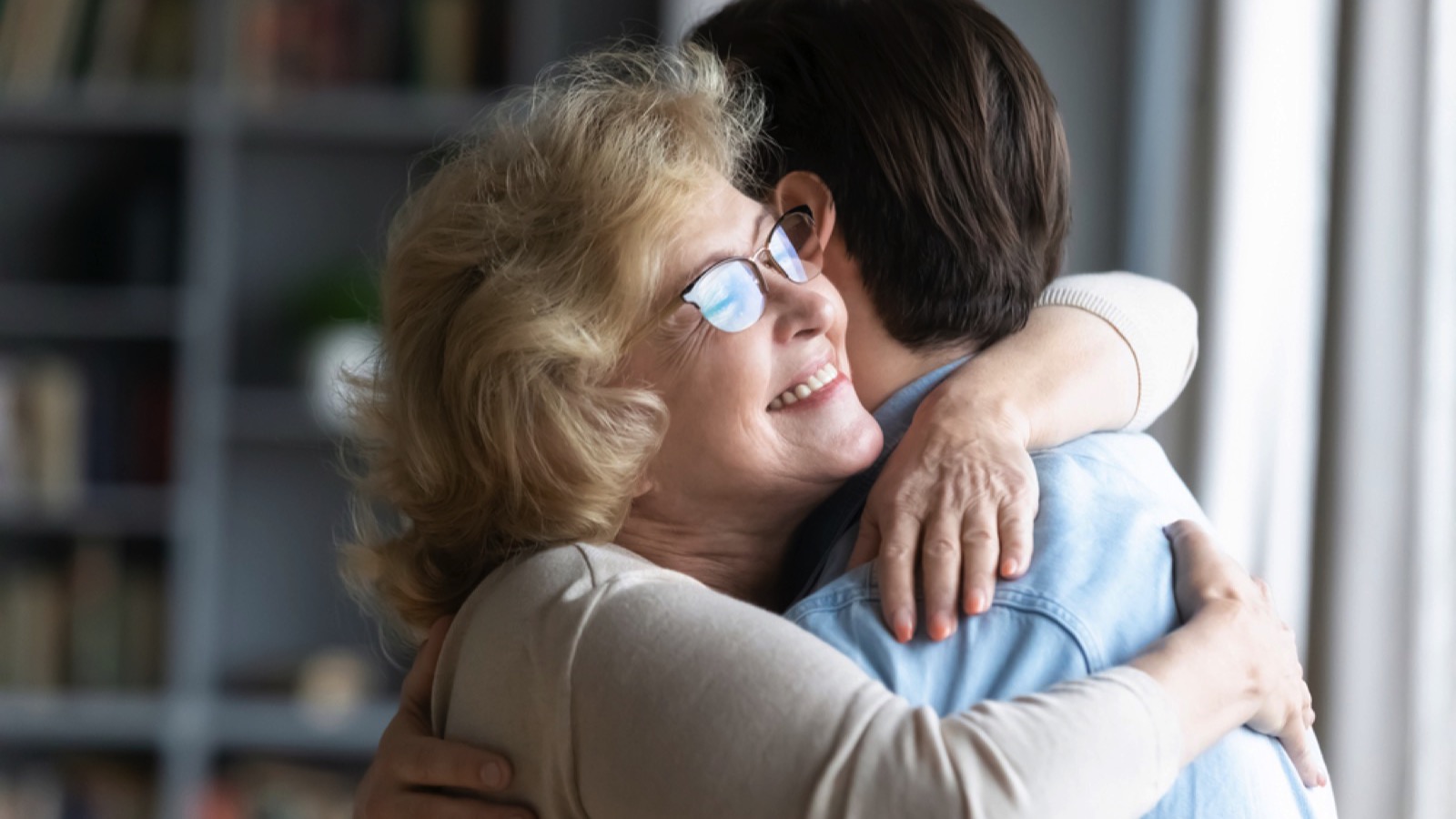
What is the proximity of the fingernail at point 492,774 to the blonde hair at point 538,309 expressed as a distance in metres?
0.17

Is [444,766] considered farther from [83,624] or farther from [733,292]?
[83,624]

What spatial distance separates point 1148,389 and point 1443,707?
803mm

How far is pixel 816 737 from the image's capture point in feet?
2.68

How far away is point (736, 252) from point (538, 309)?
6.1 inches

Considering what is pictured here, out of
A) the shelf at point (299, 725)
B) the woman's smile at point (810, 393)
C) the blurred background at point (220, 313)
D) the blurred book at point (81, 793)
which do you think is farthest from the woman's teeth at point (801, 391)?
the blurred book at point (81, 793)

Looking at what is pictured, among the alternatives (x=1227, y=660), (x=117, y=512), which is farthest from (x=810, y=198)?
(x=117, y=512)

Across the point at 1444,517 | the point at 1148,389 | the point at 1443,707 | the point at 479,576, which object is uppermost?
the point at 1148,389

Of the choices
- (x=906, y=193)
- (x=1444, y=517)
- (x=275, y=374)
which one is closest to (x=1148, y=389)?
(x=906, y=193)

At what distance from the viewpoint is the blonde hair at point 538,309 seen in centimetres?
107

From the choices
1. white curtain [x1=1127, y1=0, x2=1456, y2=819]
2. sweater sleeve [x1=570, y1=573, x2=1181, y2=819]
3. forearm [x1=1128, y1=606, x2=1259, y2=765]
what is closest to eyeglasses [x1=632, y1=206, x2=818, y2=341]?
sweater sleeve [x1=570, y1=573, x2=1181, y2=819]

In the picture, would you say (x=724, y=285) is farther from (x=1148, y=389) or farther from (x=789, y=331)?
(x=1148, y=389)

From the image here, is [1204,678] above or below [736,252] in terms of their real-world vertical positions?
below

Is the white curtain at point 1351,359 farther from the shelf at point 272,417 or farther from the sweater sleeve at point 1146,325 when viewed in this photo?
the shelf at point 272,417

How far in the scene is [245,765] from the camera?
382 centimetres
